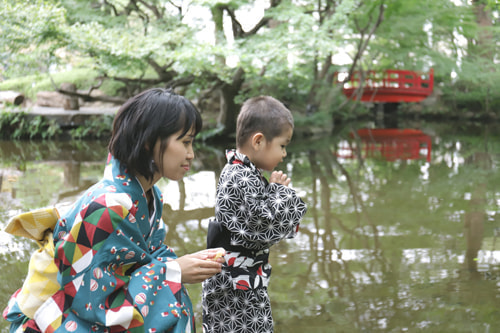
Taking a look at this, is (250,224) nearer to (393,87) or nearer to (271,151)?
(271,151)

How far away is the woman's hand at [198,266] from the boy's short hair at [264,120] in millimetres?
604

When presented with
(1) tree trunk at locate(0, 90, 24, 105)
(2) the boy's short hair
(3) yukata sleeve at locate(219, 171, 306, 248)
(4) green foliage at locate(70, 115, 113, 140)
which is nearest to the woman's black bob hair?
(3) yukata sleeve at locate(219, 171, 306, 248)

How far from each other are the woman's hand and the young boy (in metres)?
0.31

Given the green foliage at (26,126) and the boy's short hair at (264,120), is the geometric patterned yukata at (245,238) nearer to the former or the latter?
the boy's short hair at (264,120)

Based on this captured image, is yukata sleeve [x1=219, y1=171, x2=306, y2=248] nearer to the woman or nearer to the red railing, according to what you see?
the woman

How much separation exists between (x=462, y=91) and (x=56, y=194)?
20907 mm

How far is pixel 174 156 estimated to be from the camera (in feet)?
4.93

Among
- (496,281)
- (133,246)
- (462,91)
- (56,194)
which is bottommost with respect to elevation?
(462,91)

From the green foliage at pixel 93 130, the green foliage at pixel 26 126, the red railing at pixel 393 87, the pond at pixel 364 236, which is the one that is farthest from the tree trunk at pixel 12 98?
the red railing at pixel 393 87

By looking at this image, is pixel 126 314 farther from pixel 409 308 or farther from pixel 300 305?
pixel 409 308

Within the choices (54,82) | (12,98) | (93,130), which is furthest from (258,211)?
(12,98)

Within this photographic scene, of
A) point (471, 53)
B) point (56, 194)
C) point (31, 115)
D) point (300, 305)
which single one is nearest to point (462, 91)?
point (471, 53)

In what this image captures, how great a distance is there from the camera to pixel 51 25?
9.49 m

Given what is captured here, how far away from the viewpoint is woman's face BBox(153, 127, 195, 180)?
1.49 meters
